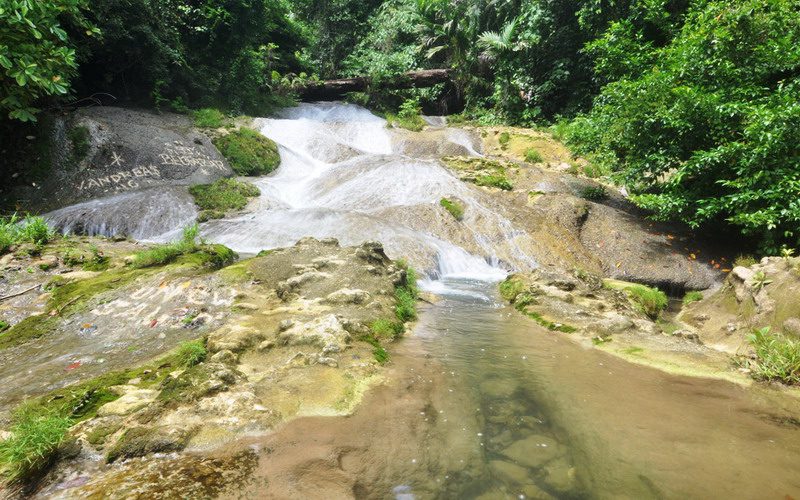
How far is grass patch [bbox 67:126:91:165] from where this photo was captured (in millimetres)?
11451

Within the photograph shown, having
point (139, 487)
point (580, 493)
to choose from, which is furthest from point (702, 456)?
point (139, 487)

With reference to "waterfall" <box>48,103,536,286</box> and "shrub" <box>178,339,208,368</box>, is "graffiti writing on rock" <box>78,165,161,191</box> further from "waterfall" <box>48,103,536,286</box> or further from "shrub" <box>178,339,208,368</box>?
"shrub" <box>178,339,208,368</box>

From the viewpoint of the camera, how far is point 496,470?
262 centimetres

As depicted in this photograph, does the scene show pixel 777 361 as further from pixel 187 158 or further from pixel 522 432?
pixel 187 158

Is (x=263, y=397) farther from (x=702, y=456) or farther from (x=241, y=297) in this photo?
(x=702, y=456)

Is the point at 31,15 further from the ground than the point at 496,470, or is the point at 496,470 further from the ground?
the point at 31,15

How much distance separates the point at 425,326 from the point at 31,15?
6.30 m

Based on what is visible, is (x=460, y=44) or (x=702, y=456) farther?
(x=460, y=44)

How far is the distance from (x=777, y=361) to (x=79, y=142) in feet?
50.0

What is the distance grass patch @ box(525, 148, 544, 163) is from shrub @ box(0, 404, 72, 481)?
613 inches

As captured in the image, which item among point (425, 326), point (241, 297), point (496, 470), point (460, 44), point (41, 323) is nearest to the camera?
point (496, 470)

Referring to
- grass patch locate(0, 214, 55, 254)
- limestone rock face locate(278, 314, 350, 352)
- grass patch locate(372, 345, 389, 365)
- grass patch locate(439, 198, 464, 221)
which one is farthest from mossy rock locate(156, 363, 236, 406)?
grass patch locate(439, 198, 464, 221)

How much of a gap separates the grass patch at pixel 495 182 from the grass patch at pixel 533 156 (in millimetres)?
2740

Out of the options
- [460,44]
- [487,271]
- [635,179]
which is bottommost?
[487,271]
